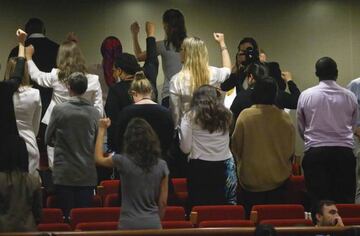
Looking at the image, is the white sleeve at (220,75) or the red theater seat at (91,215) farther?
the white sleeve at (220,75)

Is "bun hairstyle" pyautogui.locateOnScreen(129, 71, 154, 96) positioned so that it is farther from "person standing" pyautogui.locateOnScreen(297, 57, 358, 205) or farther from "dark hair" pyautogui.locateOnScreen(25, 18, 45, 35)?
"dark hair" pyautogui.locateOnScreen(25, 18, 45, 35)

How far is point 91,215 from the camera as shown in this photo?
19.3ft

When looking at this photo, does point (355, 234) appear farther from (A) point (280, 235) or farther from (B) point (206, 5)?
(B) point (206, 5)

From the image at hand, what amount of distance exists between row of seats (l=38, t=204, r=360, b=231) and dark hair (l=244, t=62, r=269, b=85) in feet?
3.96

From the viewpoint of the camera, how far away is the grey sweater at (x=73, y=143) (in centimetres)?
627

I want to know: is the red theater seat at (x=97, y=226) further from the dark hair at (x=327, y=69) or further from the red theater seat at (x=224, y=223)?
the dark hair at (x=327, y=69)

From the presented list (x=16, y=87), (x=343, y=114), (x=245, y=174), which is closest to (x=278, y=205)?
(x=245, y=174)

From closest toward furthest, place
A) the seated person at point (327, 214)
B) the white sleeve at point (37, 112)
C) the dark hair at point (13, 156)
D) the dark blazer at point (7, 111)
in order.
Result: the dark hair at point (13, 156), the seated person at point (327, 214), the dark blazer at point (7, 111), the white sleeve at point (37, 112)

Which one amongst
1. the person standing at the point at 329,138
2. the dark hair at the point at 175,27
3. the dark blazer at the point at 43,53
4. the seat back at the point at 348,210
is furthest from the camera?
the dark blazer at the point at 43,53

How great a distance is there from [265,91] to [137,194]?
1650mm

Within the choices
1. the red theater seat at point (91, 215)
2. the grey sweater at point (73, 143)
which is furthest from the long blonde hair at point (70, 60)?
the red theater seat at point (91, 215)

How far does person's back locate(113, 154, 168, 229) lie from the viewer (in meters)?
5.27

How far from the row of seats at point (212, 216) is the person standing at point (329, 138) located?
1.16ft

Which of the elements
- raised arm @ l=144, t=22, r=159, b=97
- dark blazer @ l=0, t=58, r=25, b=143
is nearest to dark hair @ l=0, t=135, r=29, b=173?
dark blazer @ l=0, t=58, r=25, b=143
